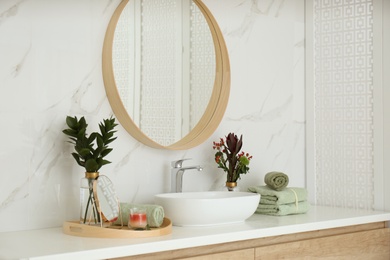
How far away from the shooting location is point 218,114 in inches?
118

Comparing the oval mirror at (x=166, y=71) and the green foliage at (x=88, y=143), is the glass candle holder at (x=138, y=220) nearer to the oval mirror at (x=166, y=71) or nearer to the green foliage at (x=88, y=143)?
the green foliage at (x=88, y=143)

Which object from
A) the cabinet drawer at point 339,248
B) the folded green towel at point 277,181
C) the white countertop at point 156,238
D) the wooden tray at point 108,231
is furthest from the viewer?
the folded green towel at point 277,181

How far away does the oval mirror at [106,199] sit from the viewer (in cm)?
235

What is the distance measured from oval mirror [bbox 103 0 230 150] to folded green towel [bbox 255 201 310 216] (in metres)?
0.40

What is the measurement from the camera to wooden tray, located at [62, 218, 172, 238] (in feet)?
7.30

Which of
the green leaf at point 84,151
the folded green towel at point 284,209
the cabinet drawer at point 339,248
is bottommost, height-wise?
the cabinet drawer at point 339,248

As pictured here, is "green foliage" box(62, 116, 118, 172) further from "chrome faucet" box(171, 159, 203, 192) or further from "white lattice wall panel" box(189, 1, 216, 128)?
"white lattice wall panel" box(189, 1, 216, 128)

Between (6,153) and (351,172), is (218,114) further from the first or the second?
(6,153)

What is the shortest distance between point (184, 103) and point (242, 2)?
62 cm

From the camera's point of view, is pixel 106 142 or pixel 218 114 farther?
pixel 218 114

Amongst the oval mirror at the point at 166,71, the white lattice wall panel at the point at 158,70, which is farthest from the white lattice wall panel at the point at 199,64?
the white lattice wall panel at the point at 158,70

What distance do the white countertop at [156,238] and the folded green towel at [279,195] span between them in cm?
7

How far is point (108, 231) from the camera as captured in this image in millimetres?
2238

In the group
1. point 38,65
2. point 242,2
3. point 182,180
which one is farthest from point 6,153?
point 242,2
